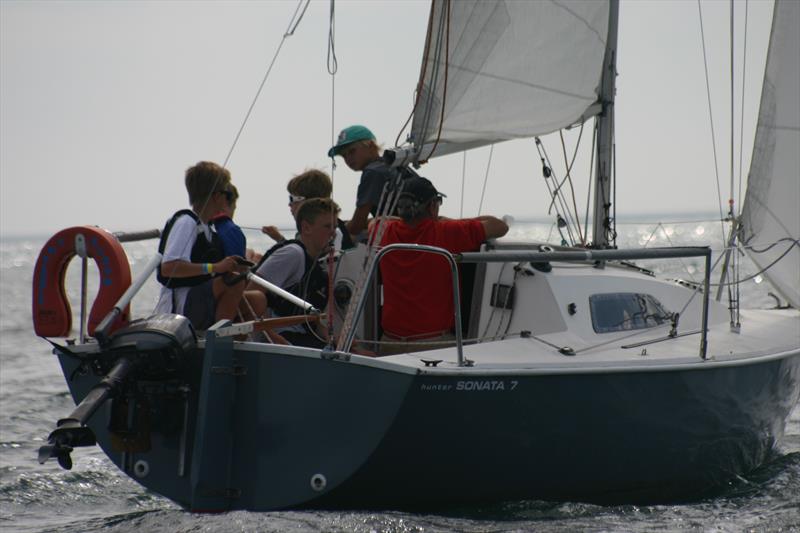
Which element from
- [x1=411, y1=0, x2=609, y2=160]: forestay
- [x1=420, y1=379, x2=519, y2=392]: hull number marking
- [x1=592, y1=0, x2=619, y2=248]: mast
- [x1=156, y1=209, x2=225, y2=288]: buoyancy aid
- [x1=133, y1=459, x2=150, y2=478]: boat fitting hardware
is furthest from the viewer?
[x1=592, y1=0, x2=619, y2=248]: mast

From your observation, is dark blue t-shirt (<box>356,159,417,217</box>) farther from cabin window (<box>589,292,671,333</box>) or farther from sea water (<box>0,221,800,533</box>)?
cabin window (<box>589,292,671,333</box>)

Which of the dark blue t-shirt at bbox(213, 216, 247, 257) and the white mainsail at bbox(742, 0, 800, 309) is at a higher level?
the white mainsail at bbox(742, 0, 800, 309)

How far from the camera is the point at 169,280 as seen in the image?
6.53m

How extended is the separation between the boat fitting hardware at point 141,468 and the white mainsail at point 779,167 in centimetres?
506

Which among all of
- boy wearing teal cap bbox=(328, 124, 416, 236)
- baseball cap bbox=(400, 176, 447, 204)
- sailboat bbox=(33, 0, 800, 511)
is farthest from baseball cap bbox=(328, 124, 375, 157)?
baseball cap bbox=(400, 176, 447, 204)

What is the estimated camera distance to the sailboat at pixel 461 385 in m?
5.80

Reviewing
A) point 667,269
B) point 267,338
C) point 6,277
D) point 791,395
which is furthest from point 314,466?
point 6,277

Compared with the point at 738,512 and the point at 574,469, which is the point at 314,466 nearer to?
the point at 574,469

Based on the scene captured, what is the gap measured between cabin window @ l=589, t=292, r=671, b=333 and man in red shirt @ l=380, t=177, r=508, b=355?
0.86 meters

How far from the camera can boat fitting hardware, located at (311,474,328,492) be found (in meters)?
5.85

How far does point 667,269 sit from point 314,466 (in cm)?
3053

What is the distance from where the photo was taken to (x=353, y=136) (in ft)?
26.6

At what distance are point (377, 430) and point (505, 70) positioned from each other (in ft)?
9.96

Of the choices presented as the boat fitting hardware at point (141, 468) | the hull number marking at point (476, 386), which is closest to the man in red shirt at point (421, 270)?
the hull number marking at point (476, 386)
